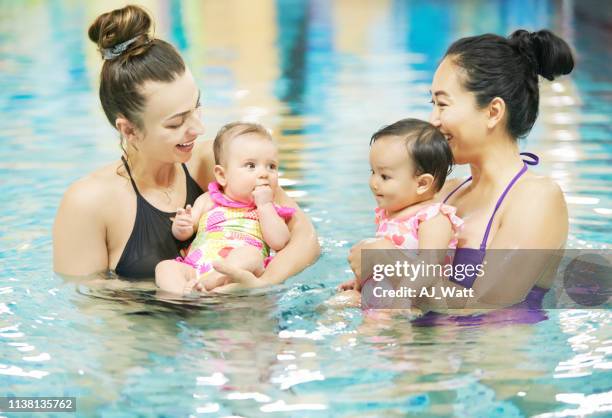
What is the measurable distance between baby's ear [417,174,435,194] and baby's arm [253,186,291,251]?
65cm

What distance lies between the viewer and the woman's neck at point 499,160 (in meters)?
3.87

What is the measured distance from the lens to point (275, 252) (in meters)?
4.52

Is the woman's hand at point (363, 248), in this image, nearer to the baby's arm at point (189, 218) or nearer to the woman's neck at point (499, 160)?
the woman's neck at point (499, 160)

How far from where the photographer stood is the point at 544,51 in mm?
3783

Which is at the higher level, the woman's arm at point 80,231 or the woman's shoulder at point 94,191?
the woman's shoulder at point 94,191

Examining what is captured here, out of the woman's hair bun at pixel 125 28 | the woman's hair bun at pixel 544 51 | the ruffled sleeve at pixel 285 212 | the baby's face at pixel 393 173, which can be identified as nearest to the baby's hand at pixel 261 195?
the ruffled sleeve at pixel 285 212

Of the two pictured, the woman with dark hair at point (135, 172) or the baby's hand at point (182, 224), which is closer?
the woman with dark hair at point (135, 172)

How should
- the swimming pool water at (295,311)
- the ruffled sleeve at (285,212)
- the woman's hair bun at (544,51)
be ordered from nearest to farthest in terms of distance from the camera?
the swimming pool water at (295,311) < the woman's hair bun at (544,51) < the ruffled sleeve at (285,212)

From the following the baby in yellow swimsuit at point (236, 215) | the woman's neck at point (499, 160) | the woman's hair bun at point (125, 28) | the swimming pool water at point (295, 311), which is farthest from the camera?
the baby in yellow swimsuit at point (236, 215)

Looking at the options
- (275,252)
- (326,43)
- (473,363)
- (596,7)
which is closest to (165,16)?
(326,43)

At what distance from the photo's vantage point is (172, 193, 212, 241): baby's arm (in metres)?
4.22

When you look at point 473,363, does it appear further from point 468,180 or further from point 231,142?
point 231,142

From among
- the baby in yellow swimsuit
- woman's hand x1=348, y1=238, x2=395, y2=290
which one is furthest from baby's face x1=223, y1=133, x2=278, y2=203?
woman's hand x1=348, y1=238, x2=395, y2=290

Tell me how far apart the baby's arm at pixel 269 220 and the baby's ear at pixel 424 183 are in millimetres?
648
